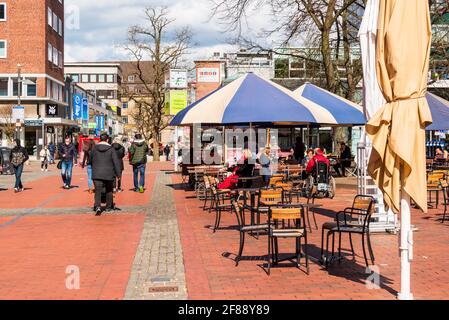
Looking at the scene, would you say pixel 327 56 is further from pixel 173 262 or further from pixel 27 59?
pixel 27 59

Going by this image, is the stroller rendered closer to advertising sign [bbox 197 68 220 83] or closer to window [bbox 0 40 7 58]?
advertising sign [bbox 197 68 220 83]

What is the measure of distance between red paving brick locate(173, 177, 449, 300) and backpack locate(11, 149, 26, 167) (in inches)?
428

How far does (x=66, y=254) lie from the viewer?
880cm

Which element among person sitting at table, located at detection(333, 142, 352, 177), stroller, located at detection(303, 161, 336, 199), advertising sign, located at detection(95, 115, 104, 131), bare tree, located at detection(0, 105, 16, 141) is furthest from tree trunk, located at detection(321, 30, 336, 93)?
advertising sign, located at detection(95, 115, 104, 131)

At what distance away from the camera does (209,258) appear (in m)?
8.28

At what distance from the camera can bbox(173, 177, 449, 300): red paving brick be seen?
20.6 ft

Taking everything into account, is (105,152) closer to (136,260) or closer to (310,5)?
(136,260)

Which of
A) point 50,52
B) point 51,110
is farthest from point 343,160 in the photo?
point 50,52

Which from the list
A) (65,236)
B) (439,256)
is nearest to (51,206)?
(65,236)

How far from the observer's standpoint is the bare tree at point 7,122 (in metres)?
52.9

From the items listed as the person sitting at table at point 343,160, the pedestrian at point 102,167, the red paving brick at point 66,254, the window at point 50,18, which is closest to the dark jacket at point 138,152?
the pedestrian at point 102,167

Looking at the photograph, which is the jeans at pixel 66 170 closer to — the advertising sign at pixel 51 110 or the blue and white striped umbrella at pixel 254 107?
the blue and white striped umbrella at pixel 254 107

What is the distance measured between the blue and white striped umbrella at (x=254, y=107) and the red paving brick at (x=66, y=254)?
2.87 m
